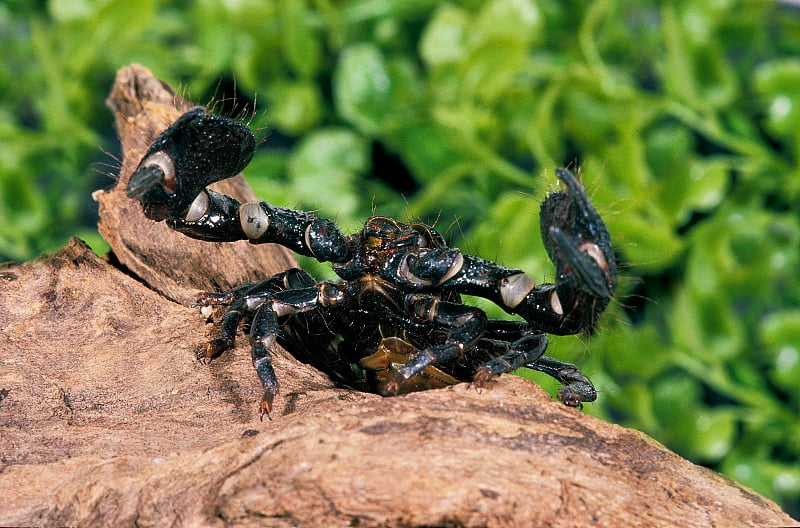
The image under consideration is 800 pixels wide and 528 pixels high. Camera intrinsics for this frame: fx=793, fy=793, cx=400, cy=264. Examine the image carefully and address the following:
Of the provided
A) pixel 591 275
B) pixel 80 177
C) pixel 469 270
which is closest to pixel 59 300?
pixel 469 270

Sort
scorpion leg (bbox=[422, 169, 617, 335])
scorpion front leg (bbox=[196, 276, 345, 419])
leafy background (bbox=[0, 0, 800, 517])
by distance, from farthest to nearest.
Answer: leafy background (bbox=[0, 0, 800, 517])
scorpion front leg (bbox=[196, 276, 345, 419])
scorpion leg (bbox=[422, 169, 617, 335])

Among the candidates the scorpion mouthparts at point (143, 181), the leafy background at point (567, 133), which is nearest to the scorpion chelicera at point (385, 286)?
the scorpion mouthparts at point (143, 181)

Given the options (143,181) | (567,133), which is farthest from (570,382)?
(567,133)

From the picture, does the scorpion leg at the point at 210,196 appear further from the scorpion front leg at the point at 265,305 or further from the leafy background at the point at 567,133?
the leafy background at the point at 567,133

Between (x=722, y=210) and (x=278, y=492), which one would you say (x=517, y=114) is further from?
(x=278, y=492)

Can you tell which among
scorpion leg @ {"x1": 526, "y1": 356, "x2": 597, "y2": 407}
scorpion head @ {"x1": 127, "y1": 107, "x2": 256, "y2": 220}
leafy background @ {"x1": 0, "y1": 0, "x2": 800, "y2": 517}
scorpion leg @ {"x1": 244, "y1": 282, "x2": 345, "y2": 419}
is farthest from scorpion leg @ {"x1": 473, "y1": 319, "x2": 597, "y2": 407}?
leafy background @ {"x1": 0, "y1": 0, "x2": 800, "y2": 517}

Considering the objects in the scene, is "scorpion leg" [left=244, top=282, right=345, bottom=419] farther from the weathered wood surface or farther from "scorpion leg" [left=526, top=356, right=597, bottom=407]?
"scorpion leg" [left=526, top=356, right=597, bottom=407]

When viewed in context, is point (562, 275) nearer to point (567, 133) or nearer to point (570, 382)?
point (570, 382)
